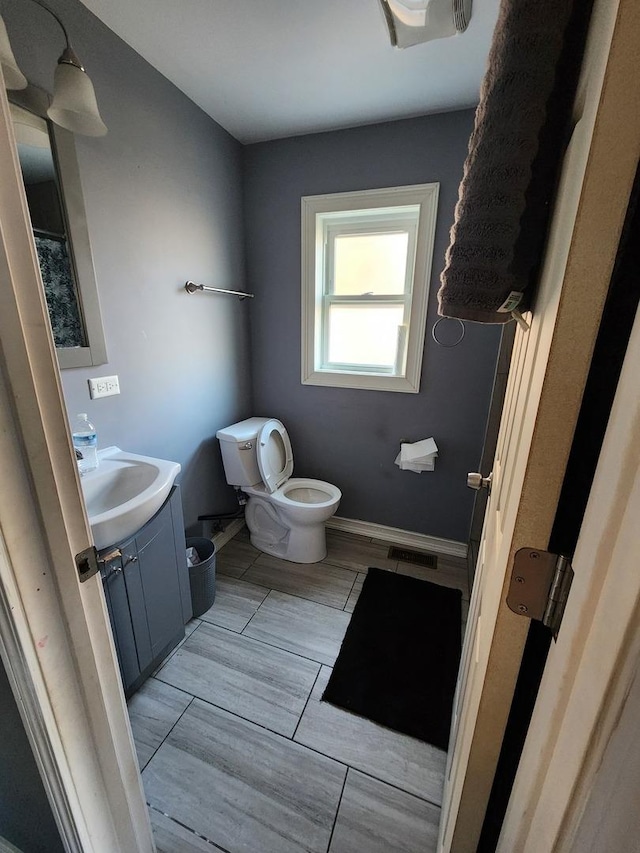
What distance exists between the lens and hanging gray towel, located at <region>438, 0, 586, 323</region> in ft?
1.28

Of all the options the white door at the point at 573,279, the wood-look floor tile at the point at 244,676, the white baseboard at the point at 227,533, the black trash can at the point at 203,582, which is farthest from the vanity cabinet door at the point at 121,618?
the white door at the point at 573,279

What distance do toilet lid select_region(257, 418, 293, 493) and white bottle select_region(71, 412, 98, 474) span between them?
89 centimetres

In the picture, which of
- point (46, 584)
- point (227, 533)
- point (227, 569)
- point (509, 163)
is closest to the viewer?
point (509, 163)

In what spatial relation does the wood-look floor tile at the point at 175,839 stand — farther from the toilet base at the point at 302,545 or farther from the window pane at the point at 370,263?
the window pane at the point at 370,263

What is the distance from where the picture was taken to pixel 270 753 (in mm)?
1199

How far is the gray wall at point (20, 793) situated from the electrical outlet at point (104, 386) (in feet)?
3.39

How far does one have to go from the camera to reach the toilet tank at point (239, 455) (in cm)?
205

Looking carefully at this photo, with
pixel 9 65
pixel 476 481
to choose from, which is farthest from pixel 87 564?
pixel 9 65

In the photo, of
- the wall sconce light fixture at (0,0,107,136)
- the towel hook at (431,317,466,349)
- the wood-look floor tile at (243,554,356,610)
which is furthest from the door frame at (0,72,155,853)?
the towel hook at (431,317,466,349)

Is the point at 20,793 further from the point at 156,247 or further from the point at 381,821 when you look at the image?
the point at 156,247

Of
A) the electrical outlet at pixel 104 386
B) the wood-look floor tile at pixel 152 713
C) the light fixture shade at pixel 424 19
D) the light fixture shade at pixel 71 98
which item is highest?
the light fixture shade at pixel 424 19

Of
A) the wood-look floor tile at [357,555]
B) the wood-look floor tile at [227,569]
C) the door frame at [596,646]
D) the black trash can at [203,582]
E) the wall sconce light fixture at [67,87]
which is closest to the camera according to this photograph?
the door frame at [596,646]

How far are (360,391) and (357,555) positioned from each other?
41.9 inches

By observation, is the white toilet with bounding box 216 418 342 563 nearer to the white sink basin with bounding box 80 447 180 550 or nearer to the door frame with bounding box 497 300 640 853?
the white sink basin with bounding box 80 447 180 550
